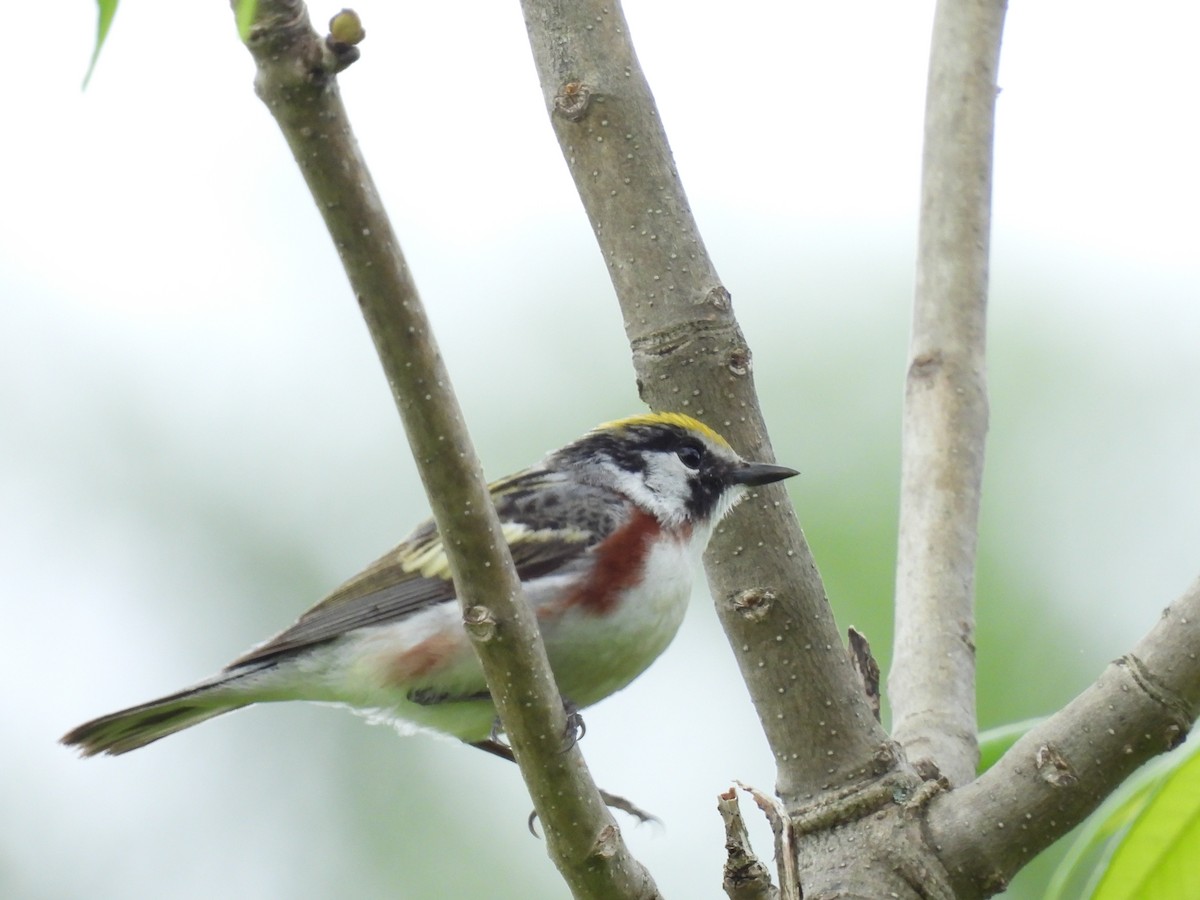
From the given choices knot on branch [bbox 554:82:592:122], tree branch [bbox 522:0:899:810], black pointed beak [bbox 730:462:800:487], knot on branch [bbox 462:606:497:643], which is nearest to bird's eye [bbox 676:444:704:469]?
black pointed beak [bbox 730:462:800:487]

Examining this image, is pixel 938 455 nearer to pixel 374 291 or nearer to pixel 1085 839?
pixel 1085 839

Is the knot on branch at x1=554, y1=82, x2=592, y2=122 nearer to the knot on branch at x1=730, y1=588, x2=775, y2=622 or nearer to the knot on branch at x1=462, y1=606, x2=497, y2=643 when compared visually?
the knot on branch at x1=730, y1=588, x2=775, y2=622

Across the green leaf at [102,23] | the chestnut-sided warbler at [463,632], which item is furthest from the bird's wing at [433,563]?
the green leaf at [102,23]

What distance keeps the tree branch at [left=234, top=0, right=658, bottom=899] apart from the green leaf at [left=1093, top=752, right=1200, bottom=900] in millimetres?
760

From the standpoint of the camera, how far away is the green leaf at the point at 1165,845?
6.15 ft

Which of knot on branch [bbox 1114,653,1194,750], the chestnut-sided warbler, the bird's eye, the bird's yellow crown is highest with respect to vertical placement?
the bird's yellow crown

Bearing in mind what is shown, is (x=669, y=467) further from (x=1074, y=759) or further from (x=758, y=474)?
(x=1074, y=759)

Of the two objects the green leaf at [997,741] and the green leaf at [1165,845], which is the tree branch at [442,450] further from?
the green leaf at [997,741]

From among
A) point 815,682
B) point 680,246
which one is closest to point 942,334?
point 680,246

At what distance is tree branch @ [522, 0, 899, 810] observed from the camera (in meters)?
2.53

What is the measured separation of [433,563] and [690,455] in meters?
0.72

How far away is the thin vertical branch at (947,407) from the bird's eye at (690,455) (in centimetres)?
50

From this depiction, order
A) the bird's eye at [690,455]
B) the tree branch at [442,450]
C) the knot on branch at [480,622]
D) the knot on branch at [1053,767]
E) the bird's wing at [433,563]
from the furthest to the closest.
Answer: the bird's eye at [690,455] → the bird's wing at [433,563] → the knot on branch at [1053,767] → the knot on branch at [480,622] → the tree branch at [442,450]

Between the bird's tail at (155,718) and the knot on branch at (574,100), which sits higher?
→ the knot on branch at (574,100)
